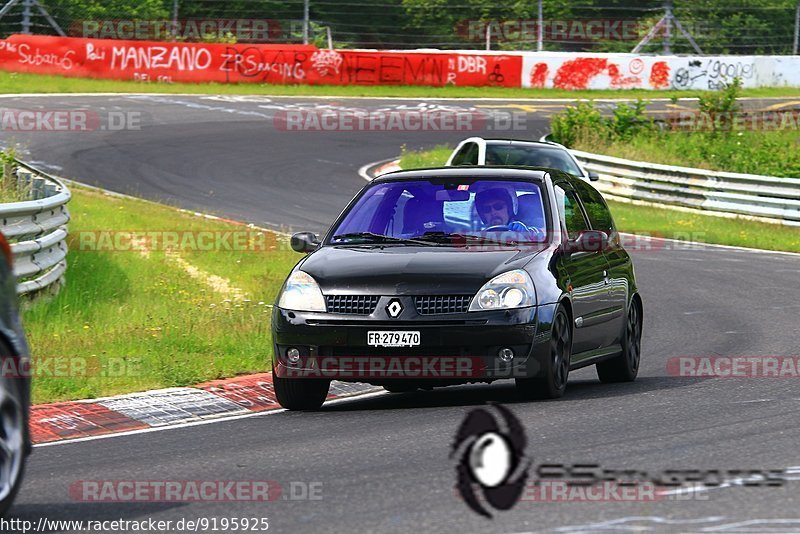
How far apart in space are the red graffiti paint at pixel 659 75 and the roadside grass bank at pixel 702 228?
23.1 metres

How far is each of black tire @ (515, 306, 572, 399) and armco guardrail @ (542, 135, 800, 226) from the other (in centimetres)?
1679

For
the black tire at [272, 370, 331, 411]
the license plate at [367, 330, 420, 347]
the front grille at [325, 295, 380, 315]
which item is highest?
the front grille at [325, 295, 380, 315]

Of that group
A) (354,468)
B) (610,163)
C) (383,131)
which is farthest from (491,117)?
(354,468)

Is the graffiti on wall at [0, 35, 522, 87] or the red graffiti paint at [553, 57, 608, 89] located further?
the red graffiti paint at [553, 57, 608, 89]

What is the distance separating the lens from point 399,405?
10.3 meters

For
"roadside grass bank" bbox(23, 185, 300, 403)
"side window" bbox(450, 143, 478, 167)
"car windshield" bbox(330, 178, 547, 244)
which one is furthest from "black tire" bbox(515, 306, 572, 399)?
"side window" bbox(450, 143, 478, 167)

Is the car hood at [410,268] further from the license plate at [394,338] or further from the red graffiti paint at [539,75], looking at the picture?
the red graffiti paint at [539,75]

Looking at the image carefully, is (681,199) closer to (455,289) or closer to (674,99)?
(674,99)

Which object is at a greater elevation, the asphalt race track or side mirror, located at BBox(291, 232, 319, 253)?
side mirror, located at BBox(291, 232, 319, 253)

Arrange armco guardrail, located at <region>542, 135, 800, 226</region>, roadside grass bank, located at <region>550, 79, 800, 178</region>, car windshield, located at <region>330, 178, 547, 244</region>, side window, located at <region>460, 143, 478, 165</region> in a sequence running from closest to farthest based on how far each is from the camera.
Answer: car windshield, located at <region>330, 178, 547, 244</region>, side window, located at <region>460, 143, 478, 165</region>, armco guardrail, located at <region>542, 135, 800, 226</region>, roadside grass bank, located at <region>550, 79, 800, 178</region>

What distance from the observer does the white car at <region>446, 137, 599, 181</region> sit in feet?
70.2

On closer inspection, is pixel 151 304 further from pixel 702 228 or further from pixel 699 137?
pixel 699 137

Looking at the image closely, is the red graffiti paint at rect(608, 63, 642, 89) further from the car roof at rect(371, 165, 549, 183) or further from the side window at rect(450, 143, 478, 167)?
the car roof at rect(371, 165, 549, 183)

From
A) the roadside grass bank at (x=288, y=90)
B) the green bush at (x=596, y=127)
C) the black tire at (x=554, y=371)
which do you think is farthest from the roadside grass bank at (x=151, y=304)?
the roadside grass bank at (x=288, y=90)
